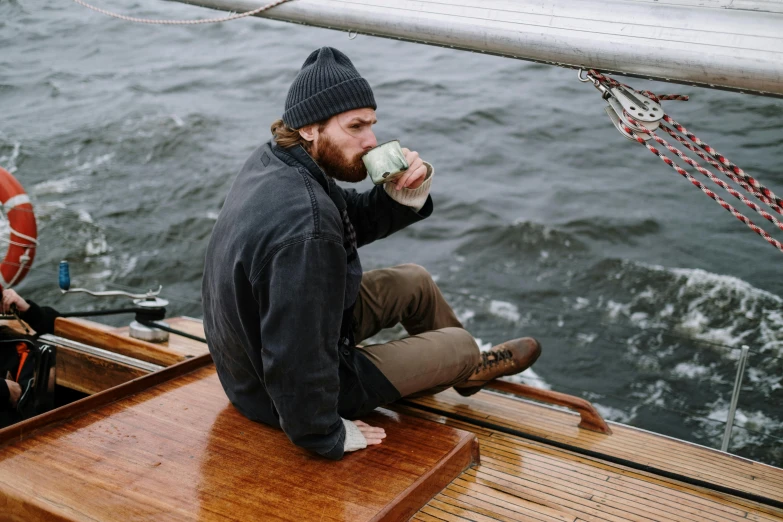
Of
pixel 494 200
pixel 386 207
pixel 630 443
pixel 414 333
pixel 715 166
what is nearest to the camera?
pixel 715 166

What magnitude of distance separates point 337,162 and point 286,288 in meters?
0.50

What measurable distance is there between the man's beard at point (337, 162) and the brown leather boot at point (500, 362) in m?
0.97

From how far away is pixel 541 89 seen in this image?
36.7ft

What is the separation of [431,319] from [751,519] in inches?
50.2

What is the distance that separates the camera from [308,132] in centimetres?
245

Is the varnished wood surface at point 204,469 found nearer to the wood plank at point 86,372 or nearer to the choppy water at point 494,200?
the wood plank at point 86,372

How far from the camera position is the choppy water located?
599cm

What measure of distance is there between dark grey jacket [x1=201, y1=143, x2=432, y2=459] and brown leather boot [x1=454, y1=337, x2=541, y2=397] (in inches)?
27.3

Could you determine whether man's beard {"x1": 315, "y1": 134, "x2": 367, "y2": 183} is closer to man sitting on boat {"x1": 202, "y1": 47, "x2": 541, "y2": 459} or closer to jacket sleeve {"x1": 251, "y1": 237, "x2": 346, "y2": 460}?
man sitting on boat {"x1": 202, "y1": 47, "x2": 541, "y2": 459}

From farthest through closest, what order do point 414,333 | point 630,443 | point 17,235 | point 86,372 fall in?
point 17,235
point 86,372
point 414,333
point 630,443

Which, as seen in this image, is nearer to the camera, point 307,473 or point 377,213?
point 307,473

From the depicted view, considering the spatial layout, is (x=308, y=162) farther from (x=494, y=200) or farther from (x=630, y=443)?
(x=494, y=200)

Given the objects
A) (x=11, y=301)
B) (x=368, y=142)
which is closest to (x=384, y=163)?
(x=368, y=142)

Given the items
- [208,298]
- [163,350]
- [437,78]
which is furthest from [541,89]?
[208,298]
